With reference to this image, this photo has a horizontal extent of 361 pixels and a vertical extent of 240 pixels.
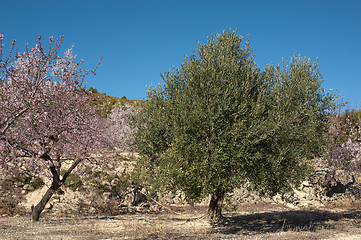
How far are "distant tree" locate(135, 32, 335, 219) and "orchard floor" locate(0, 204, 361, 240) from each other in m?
2.60

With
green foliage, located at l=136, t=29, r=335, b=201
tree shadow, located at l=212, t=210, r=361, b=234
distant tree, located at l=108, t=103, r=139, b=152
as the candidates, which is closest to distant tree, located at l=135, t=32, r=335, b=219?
green foliage, located at l=136, t=29, r=335, b=201

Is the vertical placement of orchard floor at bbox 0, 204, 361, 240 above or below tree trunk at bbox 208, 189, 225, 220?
below

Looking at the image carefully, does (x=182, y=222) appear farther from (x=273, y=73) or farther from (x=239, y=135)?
(x=273, y=73)

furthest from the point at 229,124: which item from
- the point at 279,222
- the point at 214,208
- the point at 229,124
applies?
the point at 279,222

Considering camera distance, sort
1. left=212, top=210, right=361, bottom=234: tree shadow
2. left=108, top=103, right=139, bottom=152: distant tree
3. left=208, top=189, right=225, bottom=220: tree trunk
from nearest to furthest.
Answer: left=212, top=210, right=361, bottom=234: tree shadow < left=208, top=189, right=225, bottom=220: tree trunk < left=108, top=103, right=139, bottom=152: distant tree

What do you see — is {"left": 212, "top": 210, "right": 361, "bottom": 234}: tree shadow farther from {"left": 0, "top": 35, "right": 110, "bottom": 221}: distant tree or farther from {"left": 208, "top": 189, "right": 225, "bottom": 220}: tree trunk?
{"left": 0, "top": 35, "right": 110, "bottom": 221}: distant tree

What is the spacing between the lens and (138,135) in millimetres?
19141

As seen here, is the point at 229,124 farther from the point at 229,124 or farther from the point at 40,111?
the point at 40,111

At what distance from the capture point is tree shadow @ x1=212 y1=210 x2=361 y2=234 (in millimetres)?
19195

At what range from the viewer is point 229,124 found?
15.8 m

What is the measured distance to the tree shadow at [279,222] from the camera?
756 inches

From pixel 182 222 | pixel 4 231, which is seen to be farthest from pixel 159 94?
pixel 4 231

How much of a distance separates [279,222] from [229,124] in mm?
10886

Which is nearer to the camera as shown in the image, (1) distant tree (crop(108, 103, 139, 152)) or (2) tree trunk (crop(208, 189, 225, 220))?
(2) tree trunk (crop(208, 189, 225, 220))
